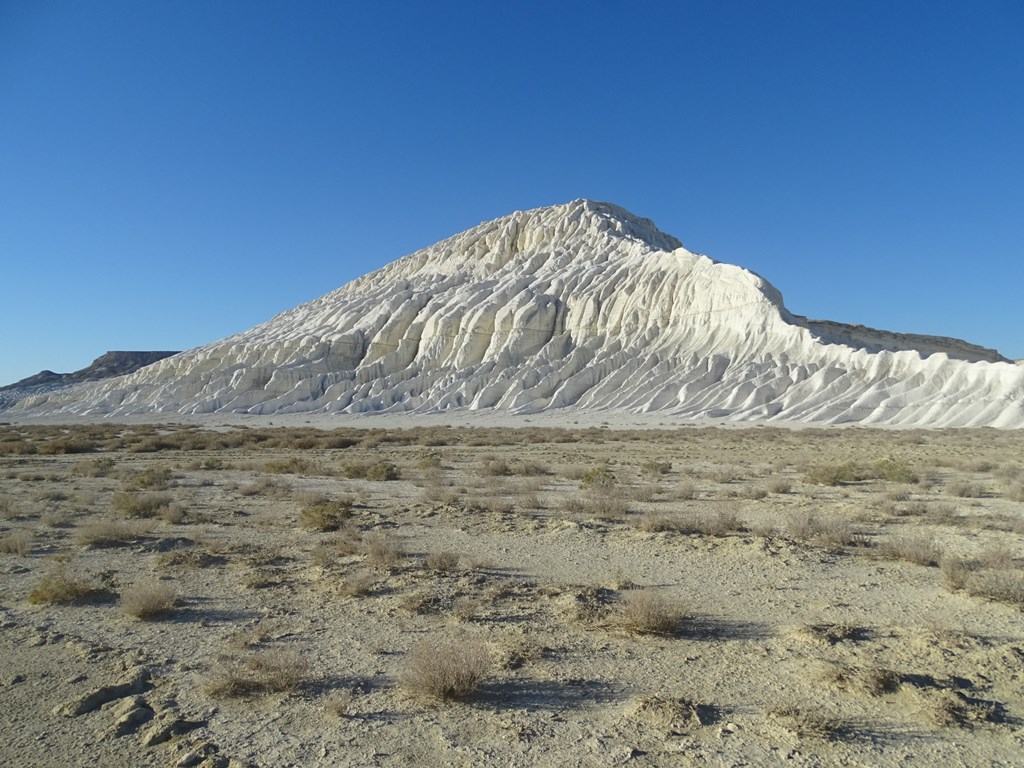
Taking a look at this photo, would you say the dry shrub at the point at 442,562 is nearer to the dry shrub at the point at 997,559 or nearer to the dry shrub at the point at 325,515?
the dry shrub at the point at 325,515

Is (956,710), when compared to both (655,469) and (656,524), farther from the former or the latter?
(655,469)

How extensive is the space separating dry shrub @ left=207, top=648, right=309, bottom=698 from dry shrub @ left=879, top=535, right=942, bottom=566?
693 cm

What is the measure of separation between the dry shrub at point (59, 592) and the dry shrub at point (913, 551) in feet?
29.6

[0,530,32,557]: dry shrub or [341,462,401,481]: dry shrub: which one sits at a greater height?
[341,462,401,481]: dry shrub

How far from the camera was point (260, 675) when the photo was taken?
4594 millimetres

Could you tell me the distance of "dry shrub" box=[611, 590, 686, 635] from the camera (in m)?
5.51

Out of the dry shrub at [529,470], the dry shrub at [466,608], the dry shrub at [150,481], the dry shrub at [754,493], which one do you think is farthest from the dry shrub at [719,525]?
the dry shrub at [150,481]

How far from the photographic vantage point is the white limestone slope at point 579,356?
42.3 meters

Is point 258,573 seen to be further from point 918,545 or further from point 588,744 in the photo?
point 918,545

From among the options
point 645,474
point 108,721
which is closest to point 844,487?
point 645,474

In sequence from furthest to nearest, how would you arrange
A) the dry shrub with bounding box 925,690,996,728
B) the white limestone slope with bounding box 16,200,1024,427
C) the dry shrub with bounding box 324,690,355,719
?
1. the white limestone slope with bounding box 16,200,1024,427
2. the dry shrub with bounding box 324,690,355,719
3. the dry shrub with bounding box 925,690,996,728

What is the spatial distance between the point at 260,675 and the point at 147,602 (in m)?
2.06

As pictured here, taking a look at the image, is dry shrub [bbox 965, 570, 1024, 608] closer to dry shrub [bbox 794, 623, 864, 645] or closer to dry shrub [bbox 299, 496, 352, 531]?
dry shrub [bbox 794, 623, 864, 645]

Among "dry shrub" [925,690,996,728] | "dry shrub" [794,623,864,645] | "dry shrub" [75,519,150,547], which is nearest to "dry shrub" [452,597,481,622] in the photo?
"dry shrub" [794,623,864,645]
